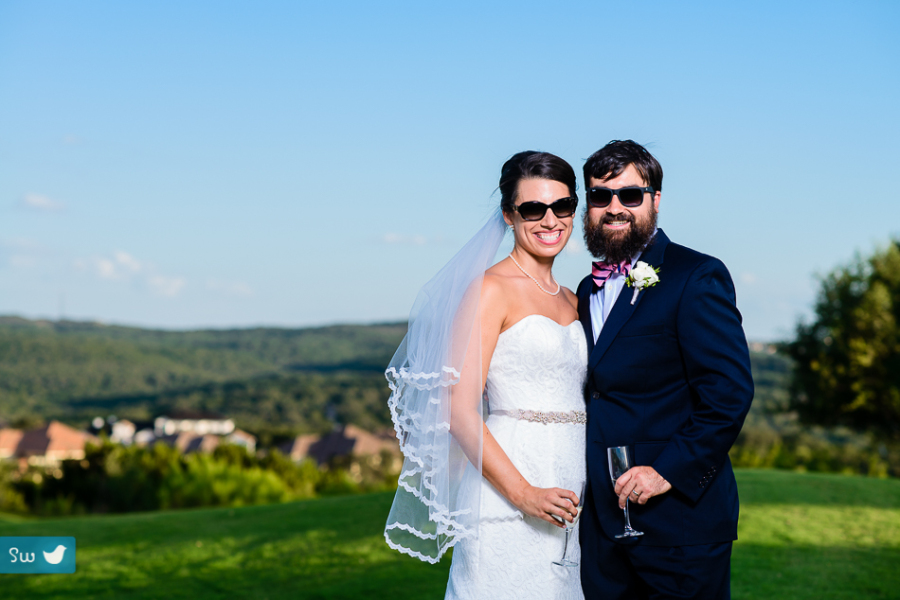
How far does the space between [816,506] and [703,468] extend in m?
8.20

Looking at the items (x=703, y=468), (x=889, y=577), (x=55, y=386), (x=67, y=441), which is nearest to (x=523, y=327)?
(x=703, y=468)

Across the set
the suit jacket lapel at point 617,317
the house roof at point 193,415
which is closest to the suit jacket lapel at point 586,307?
the suit jacket lapel at point 617,317

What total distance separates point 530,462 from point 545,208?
120cm

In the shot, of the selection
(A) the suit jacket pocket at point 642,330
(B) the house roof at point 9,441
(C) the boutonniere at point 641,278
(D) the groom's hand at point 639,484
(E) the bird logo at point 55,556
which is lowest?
(B) the house roof at point 9,441

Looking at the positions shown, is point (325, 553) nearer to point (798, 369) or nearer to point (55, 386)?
point (798, 369)

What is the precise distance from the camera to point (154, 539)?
10047 mm

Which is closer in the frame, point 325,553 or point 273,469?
point 325,553

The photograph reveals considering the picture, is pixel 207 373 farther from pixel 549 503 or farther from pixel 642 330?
pixel 642 330

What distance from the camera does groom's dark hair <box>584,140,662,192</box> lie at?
3.33m

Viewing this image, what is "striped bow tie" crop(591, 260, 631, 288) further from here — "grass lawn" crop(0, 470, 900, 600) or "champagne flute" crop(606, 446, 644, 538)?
"grass lawn" crop(0, 470, 900, 600)

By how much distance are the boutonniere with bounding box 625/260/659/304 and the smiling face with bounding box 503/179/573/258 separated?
49 centimetres

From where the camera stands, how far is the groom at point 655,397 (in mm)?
2986

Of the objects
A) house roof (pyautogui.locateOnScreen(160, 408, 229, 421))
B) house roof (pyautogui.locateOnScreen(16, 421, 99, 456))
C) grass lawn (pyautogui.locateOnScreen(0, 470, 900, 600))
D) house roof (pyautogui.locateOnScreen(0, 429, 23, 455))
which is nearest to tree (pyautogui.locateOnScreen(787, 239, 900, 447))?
grass lawn (pyautogui.locateOnScreen(0, 470, 900, 600))

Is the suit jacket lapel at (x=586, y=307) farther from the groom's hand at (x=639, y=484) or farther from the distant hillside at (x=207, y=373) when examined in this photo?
the distant hillside at (x=207, y=373)
